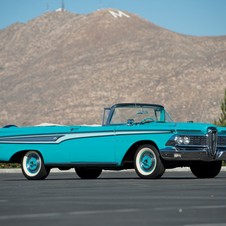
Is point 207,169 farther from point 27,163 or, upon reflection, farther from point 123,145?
point 27,163

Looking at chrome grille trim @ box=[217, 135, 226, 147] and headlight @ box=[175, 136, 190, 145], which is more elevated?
headlight @ box=[175, 136, 190, 145]

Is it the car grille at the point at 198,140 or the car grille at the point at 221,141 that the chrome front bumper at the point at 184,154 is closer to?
the car grille at the point at 198,140

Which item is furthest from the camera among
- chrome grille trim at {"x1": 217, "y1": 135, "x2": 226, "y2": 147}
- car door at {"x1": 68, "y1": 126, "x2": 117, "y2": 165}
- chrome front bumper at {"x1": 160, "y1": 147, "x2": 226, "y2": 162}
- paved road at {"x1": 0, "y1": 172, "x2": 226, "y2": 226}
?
chrome grille trim at {"x1": 217, "y1": 135, "x2": 226, "y2": 147}

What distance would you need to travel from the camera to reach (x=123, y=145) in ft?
37.8

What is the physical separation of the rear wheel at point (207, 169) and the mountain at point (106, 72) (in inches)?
2683

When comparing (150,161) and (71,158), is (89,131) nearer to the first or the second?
(71,158)

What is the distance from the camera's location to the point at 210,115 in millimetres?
80875

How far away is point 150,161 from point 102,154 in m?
1.25

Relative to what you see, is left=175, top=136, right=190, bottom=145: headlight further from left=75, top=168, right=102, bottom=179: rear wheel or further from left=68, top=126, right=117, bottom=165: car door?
left=75, top=168, right=102, bottom=179: rear wheel

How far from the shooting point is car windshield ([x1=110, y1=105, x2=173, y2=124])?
12.2 metres

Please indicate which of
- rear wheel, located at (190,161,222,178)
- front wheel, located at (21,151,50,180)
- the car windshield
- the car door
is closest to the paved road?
the car door

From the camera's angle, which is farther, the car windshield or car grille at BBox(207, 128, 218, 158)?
the car windshield

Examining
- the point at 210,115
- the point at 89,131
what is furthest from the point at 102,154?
the point at 210,115

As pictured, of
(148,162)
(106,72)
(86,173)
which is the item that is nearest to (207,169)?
(148,162)
